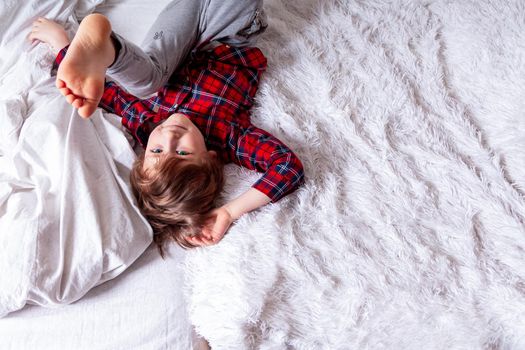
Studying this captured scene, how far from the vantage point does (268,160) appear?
1.00 metres

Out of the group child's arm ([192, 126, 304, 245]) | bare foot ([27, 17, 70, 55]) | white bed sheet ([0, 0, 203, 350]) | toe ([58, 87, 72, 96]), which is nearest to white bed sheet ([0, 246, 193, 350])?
white bed sheet ([0, 0, 203, 350])

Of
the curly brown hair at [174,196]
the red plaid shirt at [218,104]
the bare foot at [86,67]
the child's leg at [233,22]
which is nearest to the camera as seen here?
the bare foot at [86,67]

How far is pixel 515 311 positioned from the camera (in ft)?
2.69

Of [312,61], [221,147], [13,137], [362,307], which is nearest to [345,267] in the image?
[362,307]

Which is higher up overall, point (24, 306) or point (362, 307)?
point (362, 307)

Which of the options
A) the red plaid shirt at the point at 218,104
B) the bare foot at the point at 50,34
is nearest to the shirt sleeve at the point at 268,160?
the red plaid shirt at the point at 218,104

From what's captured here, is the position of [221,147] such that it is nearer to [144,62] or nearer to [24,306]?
[144,62]

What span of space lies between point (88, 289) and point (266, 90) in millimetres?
566

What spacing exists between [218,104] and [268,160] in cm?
21

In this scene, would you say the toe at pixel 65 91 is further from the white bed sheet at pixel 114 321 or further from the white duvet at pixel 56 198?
the white bed sheet at pixel 114 321

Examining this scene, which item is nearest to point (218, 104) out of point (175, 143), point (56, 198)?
point (175, 143)

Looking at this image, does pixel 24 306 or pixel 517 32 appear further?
pixel 517 32

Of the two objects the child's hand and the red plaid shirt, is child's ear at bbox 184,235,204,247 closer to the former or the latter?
the child's hand

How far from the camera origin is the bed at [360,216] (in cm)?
85
